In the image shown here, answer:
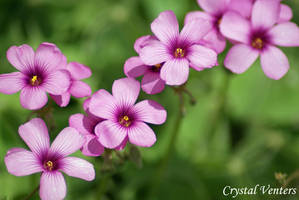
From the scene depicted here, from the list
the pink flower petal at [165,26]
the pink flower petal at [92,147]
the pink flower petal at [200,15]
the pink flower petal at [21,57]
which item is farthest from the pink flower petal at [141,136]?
the pink flower petal at [200,15]

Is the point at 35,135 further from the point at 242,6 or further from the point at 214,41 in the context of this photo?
the point at 242,6

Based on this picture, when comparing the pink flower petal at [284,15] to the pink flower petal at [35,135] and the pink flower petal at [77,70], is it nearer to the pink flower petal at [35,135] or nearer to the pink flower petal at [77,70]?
the pink flower petal at [77,70]

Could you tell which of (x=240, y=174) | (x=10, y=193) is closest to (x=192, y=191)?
(x=240, y=174)

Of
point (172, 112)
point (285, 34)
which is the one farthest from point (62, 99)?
point (172, 112)

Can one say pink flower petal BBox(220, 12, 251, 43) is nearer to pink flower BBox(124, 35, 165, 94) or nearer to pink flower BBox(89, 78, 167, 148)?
pink flower BBox(124, 35, 165, 94)

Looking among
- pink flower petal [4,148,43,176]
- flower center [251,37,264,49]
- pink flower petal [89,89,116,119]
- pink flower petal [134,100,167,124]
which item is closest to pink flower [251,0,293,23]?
flower center [251,37,264,49]

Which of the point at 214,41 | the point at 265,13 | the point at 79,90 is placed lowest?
the point at 79,90
